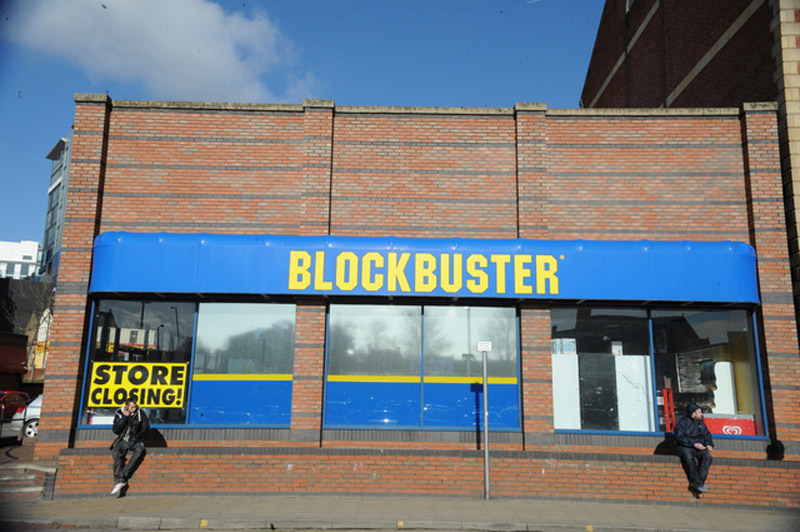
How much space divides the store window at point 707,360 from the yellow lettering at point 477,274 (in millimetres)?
3543

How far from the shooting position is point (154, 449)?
10.0m

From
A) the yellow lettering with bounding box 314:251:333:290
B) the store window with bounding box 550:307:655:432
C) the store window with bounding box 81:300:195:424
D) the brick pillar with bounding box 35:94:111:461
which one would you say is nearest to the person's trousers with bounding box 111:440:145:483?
the store window with bounding box 81:300:195:424

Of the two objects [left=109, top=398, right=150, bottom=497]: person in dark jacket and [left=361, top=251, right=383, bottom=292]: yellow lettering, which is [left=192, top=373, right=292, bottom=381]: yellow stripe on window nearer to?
[left=109, top=398, right=150, bottom=497]: person in dark jacket

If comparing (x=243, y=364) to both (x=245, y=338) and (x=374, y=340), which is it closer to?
(x=245, y=338)

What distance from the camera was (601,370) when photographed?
11289 millimetres

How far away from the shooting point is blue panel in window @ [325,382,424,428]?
35.7 ft

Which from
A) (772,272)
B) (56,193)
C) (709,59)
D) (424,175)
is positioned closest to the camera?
(772,272)

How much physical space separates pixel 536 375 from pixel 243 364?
555 centimetres

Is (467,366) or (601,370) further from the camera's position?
(601,370)

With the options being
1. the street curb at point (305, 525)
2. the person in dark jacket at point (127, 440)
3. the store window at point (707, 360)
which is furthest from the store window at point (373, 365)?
the store window at point (707, 360)

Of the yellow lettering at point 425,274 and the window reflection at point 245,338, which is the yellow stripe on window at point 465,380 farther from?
the window reflection at point 245,338

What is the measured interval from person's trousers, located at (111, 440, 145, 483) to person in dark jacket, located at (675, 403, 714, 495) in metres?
9.17

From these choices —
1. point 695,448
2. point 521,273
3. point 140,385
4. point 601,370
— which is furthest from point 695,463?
point 140,385

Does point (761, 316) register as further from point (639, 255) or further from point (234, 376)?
point (234, 376)
